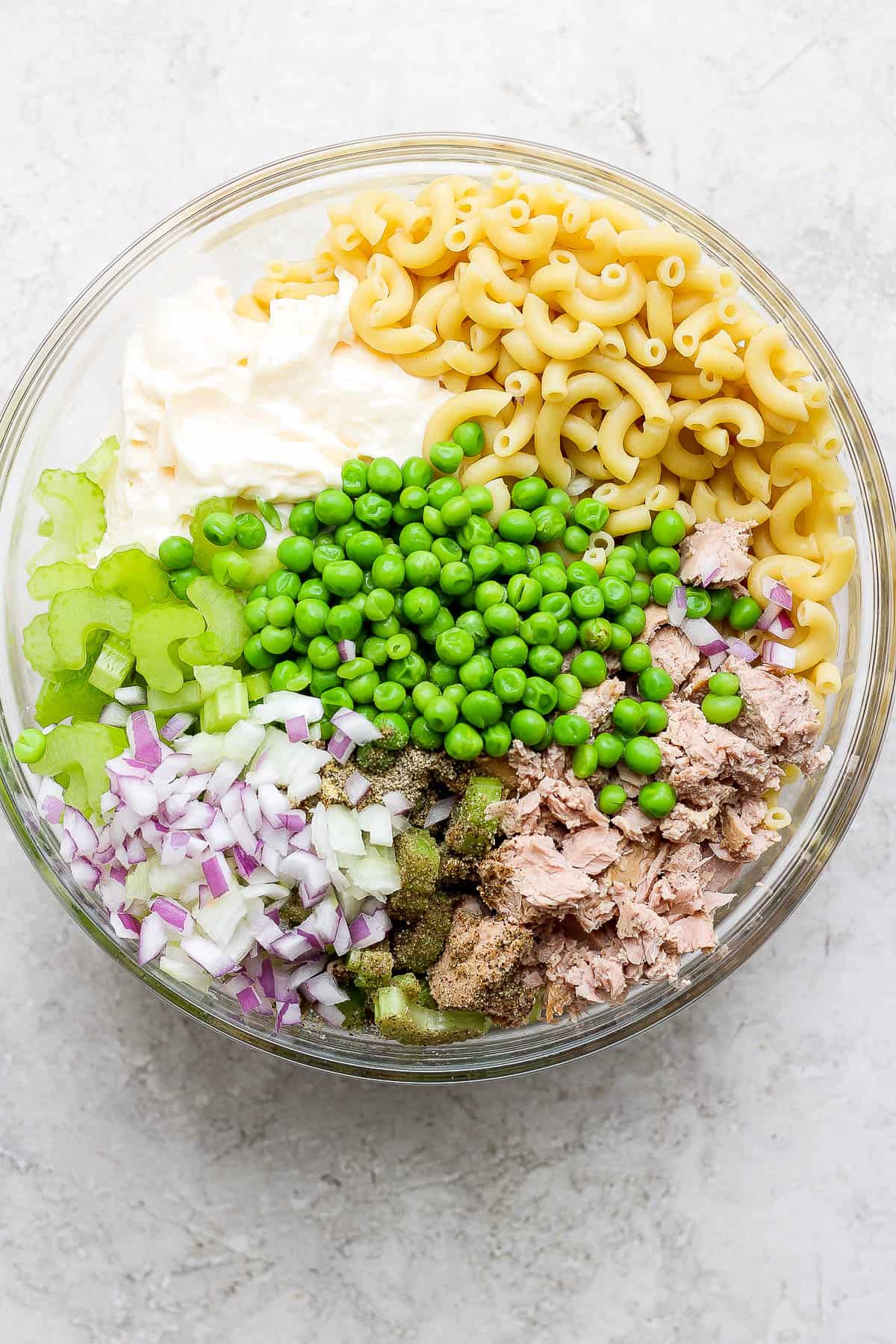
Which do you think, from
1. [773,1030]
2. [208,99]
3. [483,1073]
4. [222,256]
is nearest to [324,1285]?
[483,1073]

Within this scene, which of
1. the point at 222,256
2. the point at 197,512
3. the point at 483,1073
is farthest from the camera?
the point at 222,256

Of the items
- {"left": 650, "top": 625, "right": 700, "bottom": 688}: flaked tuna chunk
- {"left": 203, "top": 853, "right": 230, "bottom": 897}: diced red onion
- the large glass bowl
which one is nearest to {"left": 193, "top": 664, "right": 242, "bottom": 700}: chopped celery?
{"left": 203, "top": 853, "right": 230, "bottom": 897}: diced red onion

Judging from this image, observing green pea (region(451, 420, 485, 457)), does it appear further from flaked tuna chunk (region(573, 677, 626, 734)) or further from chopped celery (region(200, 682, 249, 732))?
chopped celery (region(200, 682, 249, 732))

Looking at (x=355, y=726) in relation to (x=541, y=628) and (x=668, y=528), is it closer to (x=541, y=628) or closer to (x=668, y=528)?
(x=541, y=628)

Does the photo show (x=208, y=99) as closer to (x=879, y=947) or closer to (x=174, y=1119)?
(x=174, y=1119)

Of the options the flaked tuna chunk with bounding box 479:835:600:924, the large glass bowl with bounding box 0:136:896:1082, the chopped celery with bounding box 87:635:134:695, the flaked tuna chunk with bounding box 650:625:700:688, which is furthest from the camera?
the large glass bowl with bounding box 0:136:896:1082

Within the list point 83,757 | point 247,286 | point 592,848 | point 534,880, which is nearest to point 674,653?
point 592,848
